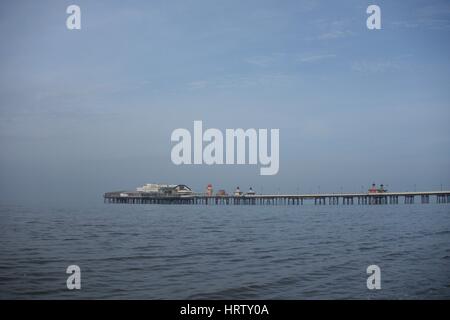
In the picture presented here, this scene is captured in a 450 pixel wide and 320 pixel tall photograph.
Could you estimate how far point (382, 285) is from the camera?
11.6 meters

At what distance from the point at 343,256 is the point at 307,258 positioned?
4.82 feet
